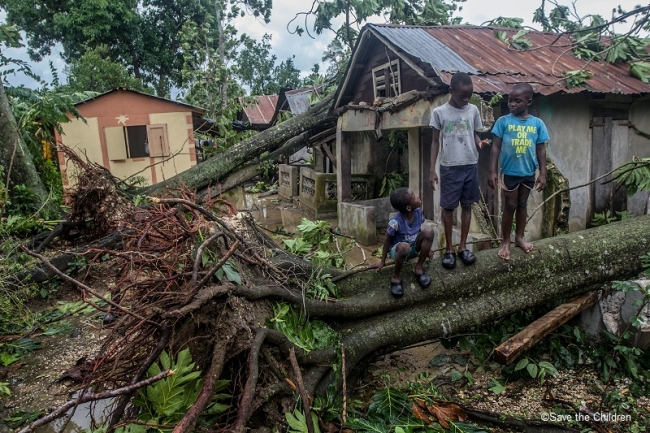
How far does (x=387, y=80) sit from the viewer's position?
9.75 meters

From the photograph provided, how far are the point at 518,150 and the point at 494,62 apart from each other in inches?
189

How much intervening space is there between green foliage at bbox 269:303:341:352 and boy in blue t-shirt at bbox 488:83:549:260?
6.77 ft

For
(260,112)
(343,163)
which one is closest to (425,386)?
(343,163)

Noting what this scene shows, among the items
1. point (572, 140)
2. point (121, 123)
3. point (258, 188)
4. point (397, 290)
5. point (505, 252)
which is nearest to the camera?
point (397, 290)

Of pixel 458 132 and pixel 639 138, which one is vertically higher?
pixel 458 132

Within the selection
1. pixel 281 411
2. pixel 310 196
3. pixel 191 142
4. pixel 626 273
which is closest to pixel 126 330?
pixel 281 411

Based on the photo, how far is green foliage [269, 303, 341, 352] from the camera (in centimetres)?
383

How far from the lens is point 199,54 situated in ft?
65.3

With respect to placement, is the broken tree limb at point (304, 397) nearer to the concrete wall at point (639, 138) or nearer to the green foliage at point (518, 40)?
the green foliage at point (518, 40)

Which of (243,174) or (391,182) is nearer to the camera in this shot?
(243,174)

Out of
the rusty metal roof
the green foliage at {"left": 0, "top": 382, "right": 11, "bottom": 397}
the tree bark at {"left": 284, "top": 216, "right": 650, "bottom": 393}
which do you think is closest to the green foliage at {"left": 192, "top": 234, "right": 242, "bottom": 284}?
the tree bark at {"left": 284, "top": 216, "right": 650, "bottom": 393}

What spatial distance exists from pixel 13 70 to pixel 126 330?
8976 millimetres

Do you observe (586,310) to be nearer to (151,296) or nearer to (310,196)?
(151,296)

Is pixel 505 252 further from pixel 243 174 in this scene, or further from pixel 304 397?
pixel 243 174
